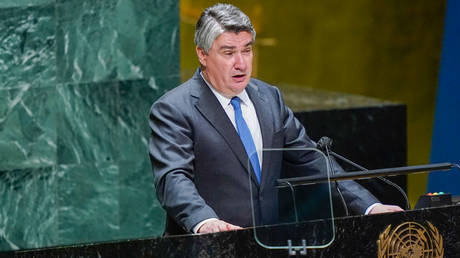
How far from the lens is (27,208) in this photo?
221 inches

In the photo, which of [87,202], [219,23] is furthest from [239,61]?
[87,202]

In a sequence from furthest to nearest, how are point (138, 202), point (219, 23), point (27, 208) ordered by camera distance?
point (138, 202) → point (27, 208) → point (219, 23)

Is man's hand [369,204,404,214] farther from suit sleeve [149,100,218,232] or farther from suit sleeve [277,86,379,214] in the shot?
suit sleeve [149,100,218,232]

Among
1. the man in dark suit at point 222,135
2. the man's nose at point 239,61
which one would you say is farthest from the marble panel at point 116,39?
the man's nose at point 239,61

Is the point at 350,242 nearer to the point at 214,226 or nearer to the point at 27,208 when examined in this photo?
the point at 214,226

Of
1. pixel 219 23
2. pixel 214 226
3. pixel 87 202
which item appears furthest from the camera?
pixel 87 202

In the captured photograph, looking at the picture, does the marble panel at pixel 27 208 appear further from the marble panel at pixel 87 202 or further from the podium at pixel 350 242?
the podium at pixel 350 242

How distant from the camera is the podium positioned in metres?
2.94

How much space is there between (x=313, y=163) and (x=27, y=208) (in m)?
2.30

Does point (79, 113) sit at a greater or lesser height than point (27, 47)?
lesser

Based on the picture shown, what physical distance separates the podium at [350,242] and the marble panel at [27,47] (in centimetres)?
264

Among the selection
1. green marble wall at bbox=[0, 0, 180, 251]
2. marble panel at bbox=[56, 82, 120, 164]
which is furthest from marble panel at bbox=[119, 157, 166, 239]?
marble panel at bbox=[56, 82, 120, 164]

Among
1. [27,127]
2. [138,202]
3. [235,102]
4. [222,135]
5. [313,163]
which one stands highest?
[235,102]

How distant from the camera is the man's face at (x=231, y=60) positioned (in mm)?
3691
